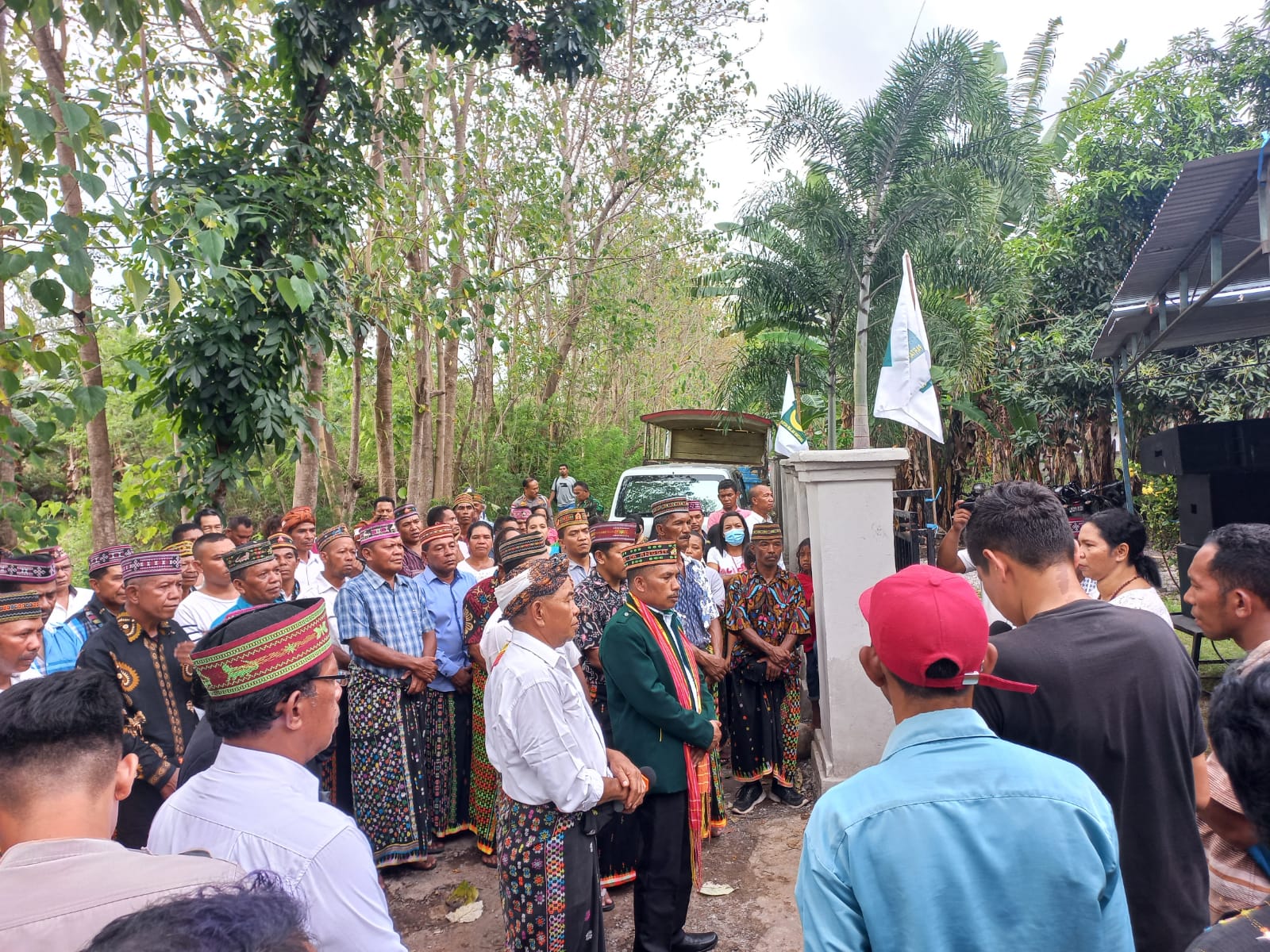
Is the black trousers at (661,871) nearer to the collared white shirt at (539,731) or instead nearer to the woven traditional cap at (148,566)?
the collared white shirt at (539,731)

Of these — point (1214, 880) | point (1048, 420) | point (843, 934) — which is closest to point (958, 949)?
point (843, 934)

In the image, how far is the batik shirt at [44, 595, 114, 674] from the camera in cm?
390

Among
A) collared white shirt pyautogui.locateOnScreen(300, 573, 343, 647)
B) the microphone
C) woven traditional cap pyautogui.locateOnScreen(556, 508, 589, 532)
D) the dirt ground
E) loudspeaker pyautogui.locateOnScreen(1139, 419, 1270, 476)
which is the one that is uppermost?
loudspeaker pyautogui.locateOnScreen(1139, 419, 1270, 476)

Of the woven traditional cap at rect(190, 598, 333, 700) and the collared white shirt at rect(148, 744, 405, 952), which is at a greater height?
the woven traditional cap at rect(190, 598, 333, 700)

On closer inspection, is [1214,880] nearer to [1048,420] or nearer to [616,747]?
[616,747]

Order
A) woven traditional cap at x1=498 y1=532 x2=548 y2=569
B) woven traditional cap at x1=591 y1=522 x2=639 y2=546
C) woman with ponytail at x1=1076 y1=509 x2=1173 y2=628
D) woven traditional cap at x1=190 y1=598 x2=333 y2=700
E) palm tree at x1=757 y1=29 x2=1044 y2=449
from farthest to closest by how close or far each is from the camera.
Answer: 1. palm tree at x1=757 y1=29 x2=1044 y2=449
2. woven traditional cap at x1=591 y1=522 x2=639 y2=546
3. woven traditional cap at x1=498 y1=532 x2=548 y2=569
4. woman with ponytail at x1=1076 y1=509 x2=1173 y2=628
5. woven traditional cap at x1=190 y1=598 x2=333 y2=700

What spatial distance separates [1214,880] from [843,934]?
4.44 ft

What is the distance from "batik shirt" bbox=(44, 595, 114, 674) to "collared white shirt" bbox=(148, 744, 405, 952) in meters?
2.43

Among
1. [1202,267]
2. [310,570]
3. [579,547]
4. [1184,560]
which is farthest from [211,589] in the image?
[1184,560]

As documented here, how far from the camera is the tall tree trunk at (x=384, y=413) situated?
11.5 m

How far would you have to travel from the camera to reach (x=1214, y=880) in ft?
6.87

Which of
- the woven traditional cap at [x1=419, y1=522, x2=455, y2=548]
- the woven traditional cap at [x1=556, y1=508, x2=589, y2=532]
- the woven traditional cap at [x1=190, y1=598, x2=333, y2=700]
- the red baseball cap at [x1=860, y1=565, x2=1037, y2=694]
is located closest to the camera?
the red baseball cap at [x1=860, y1=565, x2=1037, y2=694]

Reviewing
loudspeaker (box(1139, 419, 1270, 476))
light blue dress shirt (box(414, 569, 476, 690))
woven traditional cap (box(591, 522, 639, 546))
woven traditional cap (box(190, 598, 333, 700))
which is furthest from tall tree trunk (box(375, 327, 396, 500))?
woven traditional cap (box(190, 598, 333, 700))

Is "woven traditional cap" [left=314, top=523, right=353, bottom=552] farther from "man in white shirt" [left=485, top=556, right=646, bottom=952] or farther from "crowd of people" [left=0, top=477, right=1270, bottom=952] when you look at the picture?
"man in white shirt" [left=485, top=556, right=646, bottom=952]
